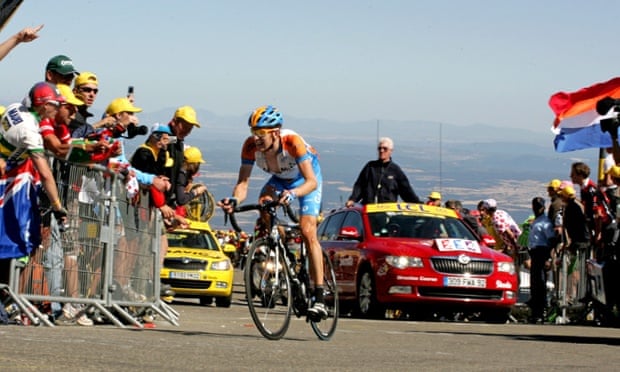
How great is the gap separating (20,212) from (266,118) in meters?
2.16

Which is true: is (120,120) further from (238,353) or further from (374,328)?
(238,353)

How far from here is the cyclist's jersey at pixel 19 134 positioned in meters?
12.4

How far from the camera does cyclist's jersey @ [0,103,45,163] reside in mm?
12438

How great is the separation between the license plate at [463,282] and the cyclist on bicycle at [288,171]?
25.2ft

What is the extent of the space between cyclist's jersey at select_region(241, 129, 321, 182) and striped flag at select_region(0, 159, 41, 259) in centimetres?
177

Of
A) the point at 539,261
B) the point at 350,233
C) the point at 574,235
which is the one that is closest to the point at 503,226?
the point at 539,261

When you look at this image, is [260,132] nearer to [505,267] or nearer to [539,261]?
[505,267]

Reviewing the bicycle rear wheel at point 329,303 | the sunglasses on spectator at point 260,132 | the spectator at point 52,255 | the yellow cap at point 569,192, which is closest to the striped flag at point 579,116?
the yellow cap at point 569,192

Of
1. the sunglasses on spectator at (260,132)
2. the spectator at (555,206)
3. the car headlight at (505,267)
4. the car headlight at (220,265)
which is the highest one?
the spectator at (555,206)

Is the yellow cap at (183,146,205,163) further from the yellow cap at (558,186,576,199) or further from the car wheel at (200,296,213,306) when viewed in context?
the car wheel at (200,296,213,306)

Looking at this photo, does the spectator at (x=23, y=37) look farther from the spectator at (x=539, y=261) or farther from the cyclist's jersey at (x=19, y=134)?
the spectator at (x=539, y=261)

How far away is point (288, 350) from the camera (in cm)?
1095

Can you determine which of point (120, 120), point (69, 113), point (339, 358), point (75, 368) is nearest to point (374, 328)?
point (120, 120)

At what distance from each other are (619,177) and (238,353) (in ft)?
25.3
